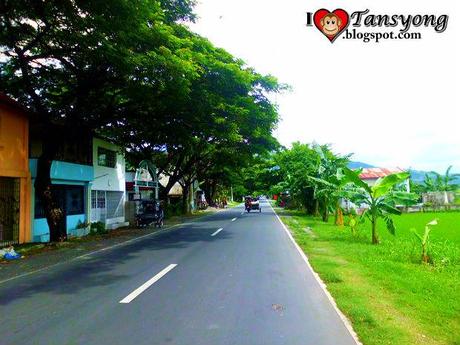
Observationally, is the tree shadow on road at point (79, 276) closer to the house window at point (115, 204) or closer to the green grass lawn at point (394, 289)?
the green grass lawn at point (394, 289)

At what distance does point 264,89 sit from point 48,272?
16.4 meters

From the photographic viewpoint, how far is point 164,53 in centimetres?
1255

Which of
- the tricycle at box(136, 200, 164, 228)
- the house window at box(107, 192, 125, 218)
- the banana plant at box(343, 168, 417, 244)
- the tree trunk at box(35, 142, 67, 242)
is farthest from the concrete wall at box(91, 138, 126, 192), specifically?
the banana plant at box(343, 168, 417, 244)

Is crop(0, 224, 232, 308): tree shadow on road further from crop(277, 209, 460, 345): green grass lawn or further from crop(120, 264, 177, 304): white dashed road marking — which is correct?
crop(277, 209, 460, 345): green grass lawn

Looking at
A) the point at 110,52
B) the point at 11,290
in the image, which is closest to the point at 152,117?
the point at 110,52

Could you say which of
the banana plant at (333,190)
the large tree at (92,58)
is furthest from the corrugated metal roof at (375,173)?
the large tree at (92,58)

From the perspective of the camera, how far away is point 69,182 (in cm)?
2136

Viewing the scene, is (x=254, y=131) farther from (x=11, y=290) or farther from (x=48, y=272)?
(x=11, y=290)

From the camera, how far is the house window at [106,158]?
25.6m

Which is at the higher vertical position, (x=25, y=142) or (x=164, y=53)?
(x=164, y=53)

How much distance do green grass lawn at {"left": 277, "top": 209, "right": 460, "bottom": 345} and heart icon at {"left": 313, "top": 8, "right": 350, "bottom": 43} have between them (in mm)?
6861

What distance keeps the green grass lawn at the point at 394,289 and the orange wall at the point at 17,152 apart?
1176 centimetres

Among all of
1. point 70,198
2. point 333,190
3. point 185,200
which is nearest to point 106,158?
point 70,198

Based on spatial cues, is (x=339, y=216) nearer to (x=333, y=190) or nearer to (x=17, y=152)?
(x=333, y=190)
